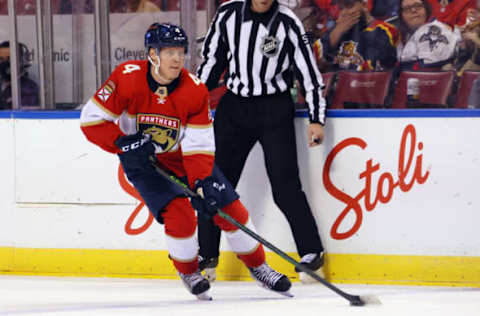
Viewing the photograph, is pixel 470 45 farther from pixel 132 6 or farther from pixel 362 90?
pixel 132 6

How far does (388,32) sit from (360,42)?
15 cm

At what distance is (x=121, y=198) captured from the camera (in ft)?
10.2

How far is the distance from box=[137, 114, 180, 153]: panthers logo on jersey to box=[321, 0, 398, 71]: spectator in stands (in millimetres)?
1430

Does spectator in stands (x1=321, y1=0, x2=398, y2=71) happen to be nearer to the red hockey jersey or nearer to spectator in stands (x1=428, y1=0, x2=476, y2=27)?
spectator in stands (x1=428, y1=0, x2=476, y2=27)

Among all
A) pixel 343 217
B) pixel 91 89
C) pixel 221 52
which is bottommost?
pixel 343 217

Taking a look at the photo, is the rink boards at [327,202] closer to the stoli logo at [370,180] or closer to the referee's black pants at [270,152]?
the stoli logo at [370,180]

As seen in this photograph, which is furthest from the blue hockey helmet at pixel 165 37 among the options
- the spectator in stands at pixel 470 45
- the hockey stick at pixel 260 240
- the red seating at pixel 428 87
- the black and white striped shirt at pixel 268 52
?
the spectator in stands at pixel 470 45

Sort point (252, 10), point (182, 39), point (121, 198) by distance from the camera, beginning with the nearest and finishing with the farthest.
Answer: point (182, 39), point (252, 10), point (121, 198)

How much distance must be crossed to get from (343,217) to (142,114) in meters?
1.02

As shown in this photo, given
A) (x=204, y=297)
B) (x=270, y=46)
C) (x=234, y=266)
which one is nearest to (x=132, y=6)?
(x=270, y=46)

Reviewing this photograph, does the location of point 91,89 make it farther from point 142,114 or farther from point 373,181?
point 373,181

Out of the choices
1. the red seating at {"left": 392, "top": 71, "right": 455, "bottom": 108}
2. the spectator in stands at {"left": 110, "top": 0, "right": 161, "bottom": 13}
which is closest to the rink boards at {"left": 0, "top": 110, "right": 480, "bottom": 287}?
the red seating at {"left": 392, "top": 71, "right": 455, "bottom": 108}

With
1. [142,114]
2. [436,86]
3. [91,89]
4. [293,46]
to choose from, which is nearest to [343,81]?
[436,86]

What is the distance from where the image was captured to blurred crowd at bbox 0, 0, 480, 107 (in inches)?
142
